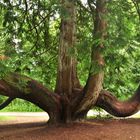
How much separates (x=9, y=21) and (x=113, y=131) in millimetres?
4812

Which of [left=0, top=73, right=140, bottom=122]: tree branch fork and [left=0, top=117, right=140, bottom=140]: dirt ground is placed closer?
[left=0, top=117, right=140, bottom=140]: dirt ground

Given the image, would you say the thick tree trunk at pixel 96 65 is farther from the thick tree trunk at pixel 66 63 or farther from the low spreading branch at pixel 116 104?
the low spreading branch at pixel 116 104

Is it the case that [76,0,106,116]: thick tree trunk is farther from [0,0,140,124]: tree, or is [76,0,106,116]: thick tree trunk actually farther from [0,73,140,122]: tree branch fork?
[0,73,140,122]: tree branch fork

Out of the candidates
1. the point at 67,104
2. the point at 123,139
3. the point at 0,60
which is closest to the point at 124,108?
the point at 67,104

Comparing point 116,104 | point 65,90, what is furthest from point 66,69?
point 116,104

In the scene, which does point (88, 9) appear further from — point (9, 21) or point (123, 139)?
point (123, 139)

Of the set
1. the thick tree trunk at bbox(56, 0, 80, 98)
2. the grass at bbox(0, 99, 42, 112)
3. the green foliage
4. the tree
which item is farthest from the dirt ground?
the grass at bbox(0, 99, 42, 112)

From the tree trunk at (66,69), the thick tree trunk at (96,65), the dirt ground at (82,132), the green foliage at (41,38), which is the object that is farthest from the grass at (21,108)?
the thick tree trunk at (96,65)

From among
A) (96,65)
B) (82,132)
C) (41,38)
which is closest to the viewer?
(96,65)

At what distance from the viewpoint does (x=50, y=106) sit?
11.6 metres

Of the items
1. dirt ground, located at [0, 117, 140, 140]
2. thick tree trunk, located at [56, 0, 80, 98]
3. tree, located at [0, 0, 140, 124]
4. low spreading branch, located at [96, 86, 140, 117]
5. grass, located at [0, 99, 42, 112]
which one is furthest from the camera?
grass, located at [0, 99, 42, 112]

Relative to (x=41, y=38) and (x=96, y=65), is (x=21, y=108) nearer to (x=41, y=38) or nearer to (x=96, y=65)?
(x=41, y=38)

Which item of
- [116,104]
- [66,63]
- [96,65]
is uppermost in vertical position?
[66,63]

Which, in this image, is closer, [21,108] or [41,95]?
[41,95]
